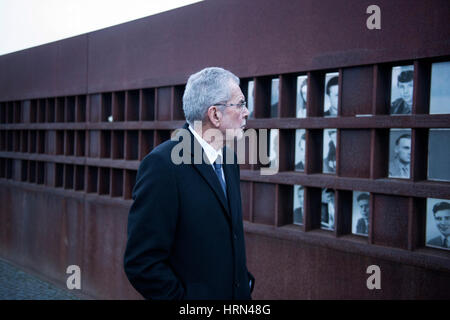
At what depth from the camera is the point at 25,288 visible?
558 centimetres

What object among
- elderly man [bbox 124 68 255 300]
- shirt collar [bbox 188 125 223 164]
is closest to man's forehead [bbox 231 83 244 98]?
elderly man [bbox 124 68 255 300]

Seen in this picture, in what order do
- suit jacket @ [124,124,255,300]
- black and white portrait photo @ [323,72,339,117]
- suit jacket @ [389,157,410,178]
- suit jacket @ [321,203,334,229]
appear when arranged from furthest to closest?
1. suit jacket @ [321,203,334,229]
2. black and white portrait photo @ [323,72,339,117]
3. suit jacket @ [389,157,410,178]
4. suit jacket @ [124,124,255,300]

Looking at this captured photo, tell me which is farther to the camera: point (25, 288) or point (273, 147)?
point (25, 288)

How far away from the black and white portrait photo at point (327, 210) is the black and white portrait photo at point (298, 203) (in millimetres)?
177

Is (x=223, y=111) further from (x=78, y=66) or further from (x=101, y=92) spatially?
(x=78, y=66)

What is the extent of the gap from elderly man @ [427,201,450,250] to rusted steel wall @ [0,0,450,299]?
0.10 metres

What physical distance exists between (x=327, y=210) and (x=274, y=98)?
3.28 ft

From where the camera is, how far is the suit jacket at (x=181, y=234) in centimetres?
193

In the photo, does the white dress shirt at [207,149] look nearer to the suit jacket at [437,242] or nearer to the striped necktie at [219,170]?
the striped necktie at [219,170]

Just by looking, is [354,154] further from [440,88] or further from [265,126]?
[265,126]

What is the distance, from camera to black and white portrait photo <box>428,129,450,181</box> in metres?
2.68

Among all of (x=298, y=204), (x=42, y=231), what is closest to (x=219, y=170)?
(x=298, y=204)

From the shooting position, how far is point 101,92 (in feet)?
16.9

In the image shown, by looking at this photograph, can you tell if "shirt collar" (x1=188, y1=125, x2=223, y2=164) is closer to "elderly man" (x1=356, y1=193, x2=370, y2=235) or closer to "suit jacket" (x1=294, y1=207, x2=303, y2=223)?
"elderly man" (x1=356, y1=193, x2=370, y2=235)
